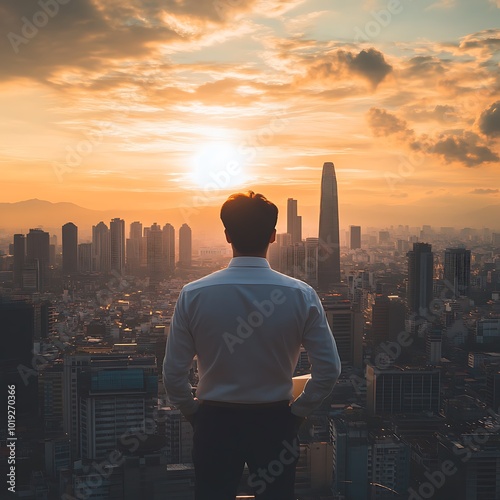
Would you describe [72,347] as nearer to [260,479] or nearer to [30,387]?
[30,387]

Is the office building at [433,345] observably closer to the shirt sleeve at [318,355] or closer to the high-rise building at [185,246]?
the high-rise building at [185,246]

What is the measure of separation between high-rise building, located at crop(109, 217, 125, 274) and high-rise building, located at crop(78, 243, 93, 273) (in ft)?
3.26

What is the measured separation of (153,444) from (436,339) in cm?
715

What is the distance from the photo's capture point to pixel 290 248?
1562cm

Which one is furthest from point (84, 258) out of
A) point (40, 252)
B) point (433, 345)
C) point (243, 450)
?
point (243, 450)

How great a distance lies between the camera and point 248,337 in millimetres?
834

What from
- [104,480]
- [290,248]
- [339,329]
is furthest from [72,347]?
[290,248]

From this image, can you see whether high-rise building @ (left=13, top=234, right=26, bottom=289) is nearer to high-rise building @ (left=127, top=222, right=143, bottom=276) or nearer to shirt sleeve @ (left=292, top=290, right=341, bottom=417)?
high-rise building @ (left=127, top=222, right=143, bottom=276)

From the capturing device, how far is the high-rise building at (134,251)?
1905 cm

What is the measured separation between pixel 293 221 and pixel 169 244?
3.89m

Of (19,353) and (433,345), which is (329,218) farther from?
(19,353)

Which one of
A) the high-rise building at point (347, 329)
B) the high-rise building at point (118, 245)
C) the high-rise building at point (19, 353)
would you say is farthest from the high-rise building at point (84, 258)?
the high-rise building at point (347, 329)

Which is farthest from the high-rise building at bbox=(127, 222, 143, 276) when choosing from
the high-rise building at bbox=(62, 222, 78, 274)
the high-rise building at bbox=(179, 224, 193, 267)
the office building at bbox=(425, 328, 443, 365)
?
the office building at bbox=(425, 328, 443, 365)

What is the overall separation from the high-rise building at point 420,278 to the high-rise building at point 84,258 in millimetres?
8748
